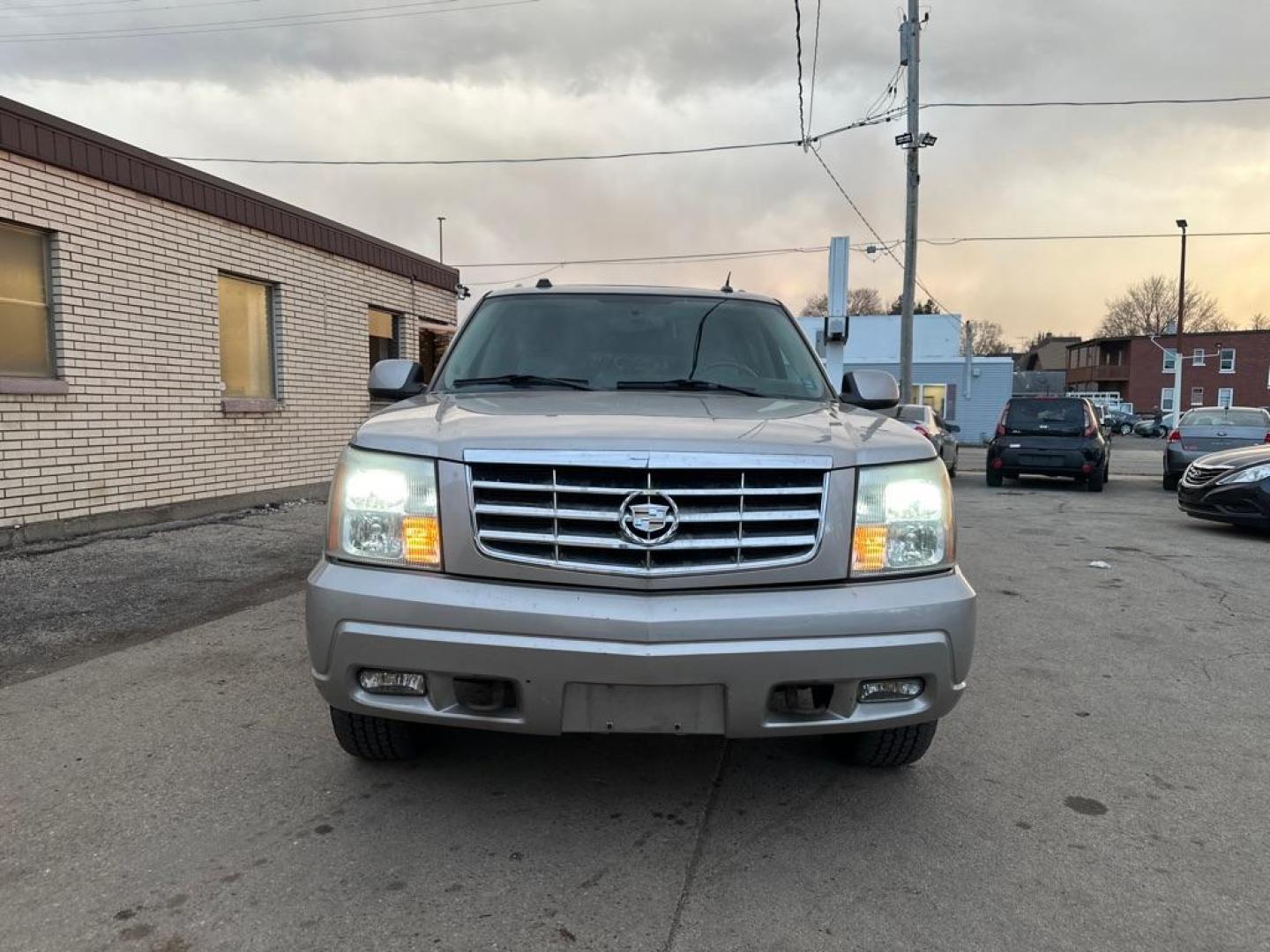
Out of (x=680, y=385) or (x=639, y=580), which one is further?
(x=680, y=385)

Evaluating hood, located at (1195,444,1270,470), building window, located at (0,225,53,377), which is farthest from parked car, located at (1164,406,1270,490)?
building window, located at (0,225,53,377)

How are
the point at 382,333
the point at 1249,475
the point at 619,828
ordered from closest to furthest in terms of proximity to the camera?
the point at 619,828 → the point at 1249,475 → the point at 382,333

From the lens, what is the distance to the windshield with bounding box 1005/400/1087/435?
14359 millimetres

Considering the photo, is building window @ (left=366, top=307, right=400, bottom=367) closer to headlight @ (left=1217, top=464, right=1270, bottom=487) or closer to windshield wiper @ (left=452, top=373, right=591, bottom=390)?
windshield wiper @ (left=452, top=373, right=591, bottom=390)

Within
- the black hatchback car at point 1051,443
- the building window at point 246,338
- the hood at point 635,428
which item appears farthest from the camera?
the black hatchback car at point 1051,443

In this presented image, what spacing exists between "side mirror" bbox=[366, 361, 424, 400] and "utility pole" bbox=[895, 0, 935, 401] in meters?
15.6

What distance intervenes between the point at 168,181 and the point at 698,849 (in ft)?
26.4

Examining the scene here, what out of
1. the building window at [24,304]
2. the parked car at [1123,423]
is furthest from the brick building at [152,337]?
the parked car at [1123,423]

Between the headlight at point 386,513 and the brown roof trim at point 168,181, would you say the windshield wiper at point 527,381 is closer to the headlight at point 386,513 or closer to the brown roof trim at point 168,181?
the headlight at point 386,513

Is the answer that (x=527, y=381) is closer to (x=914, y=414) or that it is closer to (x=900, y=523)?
(x=900, y=523)

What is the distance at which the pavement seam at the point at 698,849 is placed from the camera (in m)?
2.18

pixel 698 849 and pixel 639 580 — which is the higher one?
pixel 639 580

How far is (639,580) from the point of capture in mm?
2346

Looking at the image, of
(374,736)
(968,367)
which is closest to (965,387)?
(968,367)
